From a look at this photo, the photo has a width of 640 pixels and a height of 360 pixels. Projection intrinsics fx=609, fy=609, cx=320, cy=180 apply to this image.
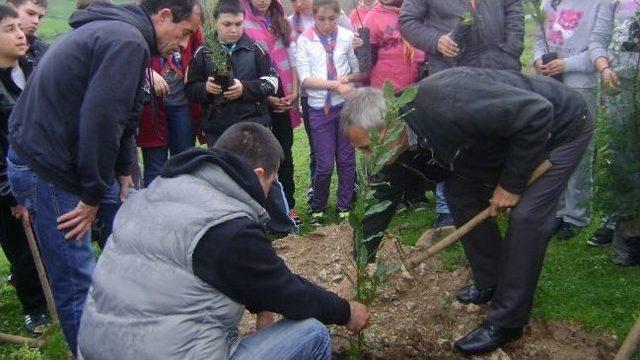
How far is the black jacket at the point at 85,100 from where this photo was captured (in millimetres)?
2936

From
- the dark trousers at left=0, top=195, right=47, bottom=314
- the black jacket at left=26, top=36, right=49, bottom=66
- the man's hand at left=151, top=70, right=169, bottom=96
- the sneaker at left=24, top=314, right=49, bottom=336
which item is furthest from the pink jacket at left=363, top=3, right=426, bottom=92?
the sneaker at left=24, top=314, right=49, bottom=336

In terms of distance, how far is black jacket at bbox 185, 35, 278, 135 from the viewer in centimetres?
486

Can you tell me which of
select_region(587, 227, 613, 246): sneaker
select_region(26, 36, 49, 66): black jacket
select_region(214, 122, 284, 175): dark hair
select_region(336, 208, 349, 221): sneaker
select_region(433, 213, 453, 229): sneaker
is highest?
select_region(214, 122, 284, 175): dark hair

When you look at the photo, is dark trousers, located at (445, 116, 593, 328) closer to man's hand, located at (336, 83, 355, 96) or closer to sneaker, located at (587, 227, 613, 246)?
sneaker, located at (587, 227, 613, 246)

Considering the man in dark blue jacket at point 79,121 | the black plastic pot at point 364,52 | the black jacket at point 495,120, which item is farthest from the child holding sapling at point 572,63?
the man in dark blue jacket at point 79,121

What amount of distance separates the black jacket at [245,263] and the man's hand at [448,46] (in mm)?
2489

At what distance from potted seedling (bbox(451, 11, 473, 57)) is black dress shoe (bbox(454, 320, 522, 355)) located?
209 cm

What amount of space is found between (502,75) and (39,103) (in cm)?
A: 244

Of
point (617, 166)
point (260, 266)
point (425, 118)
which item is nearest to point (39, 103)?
point (260, 266)

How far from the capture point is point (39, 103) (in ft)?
10.0

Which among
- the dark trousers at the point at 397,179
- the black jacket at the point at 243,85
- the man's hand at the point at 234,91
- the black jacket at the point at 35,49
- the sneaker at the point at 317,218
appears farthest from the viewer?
the sneaker at the point at 317,218

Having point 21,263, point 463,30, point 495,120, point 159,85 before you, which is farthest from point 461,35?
point 21,263

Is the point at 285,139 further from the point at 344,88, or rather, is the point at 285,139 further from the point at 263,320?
the point at 263,320

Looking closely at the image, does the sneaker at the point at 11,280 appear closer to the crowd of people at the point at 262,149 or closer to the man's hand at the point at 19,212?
the crowd of people at the point at 262,149
